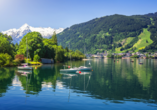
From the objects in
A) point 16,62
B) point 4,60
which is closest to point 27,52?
point 16,62

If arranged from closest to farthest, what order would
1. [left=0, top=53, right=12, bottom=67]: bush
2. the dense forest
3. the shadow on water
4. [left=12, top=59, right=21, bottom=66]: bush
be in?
the shadow on water < [left=0, top=53, right=12, bottom=67]: bush < the dense forest < [left=12, top=59, right=21, bottom=66]: bush

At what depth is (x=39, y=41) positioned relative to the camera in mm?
127750

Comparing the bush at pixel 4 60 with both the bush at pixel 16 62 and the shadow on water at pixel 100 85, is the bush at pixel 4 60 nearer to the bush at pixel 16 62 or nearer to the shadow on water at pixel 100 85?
the bush at pixel 16 62

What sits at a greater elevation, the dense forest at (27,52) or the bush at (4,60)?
the dense forest at (27,52)

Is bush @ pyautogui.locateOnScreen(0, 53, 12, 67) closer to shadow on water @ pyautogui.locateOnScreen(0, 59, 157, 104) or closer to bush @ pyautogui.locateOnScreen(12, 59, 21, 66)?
bush @ pyautogui.locateOnScreen(12, 59, 21, 66)

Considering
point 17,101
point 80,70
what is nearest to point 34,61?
point 80,70

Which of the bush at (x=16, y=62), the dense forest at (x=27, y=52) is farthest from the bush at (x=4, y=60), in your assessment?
the bush at (x=16, y=62)

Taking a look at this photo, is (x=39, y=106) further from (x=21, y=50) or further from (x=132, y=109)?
(x=21, y=50)

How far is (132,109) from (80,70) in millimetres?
49852

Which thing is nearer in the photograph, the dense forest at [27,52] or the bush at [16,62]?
the dense forest at [27,52]

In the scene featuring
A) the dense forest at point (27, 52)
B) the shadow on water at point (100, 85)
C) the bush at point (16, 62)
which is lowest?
the shadow on water at point (100, 85)

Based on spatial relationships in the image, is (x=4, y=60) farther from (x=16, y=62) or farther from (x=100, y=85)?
(x=100, y=85)

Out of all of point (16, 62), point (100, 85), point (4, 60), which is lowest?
point (100, 85)

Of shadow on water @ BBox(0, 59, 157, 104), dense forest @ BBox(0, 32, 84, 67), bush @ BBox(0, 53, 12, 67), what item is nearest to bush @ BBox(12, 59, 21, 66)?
dense forest @ BBox(0, 32, 84, 67)
